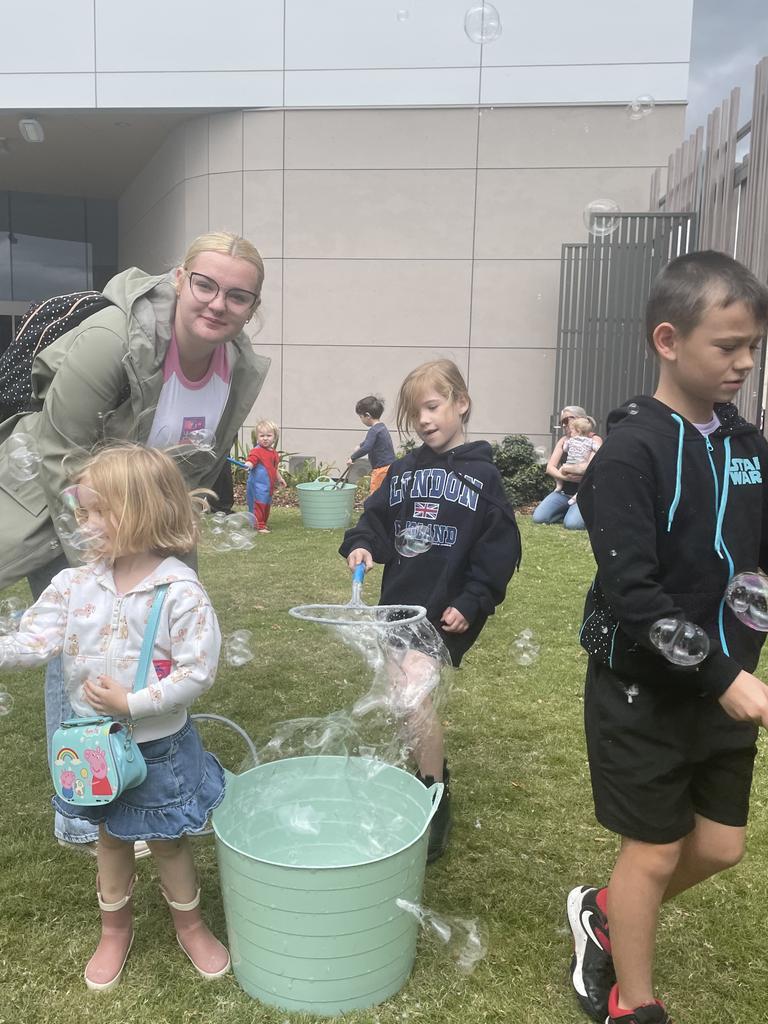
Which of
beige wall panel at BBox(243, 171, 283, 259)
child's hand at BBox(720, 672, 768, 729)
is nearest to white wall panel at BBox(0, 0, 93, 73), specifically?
beige wall panel at BBox(243, 171, 283, 259)

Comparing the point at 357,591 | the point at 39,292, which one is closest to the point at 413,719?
the point at 357,591

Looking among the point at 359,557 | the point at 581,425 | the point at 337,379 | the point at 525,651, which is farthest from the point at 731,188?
the point at 359,557

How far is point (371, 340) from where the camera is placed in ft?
39.4

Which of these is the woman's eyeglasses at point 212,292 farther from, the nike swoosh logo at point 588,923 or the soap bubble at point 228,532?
the nike swoosh logo at point 588,923

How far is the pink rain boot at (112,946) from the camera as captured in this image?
2.07 metres

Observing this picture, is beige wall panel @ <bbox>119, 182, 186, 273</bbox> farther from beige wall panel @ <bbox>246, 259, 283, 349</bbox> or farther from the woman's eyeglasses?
the woman's eyeglasses

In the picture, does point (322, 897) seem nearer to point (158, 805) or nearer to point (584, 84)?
point (158, 805)

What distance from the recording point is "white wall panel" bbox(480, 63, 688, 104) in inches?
432

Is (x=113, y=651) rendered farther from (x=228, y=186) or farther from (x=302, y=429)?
(x=228, y=186)

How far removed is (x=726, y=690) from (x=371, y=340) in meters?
10.8

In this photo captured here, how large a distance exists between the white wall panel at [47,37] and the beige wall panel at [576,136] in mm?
5885

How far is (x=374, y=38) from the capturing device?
11.4 metres

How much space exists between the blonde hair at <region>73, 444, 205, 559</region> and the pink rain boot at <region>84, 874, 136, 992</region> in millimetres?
903

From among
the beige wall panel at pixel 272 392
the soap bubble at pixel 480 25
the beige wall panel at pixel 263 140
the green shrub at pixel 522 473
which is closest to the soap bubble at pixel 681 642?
the soap bubble at pixel 480 25
